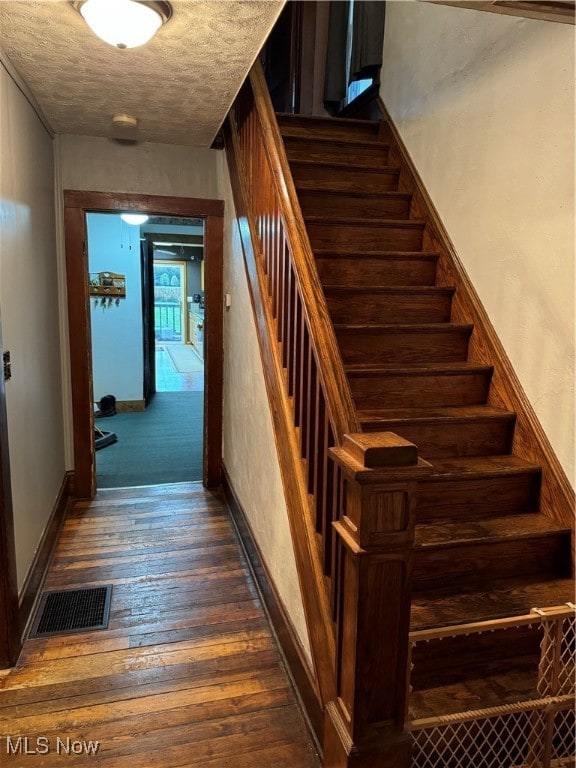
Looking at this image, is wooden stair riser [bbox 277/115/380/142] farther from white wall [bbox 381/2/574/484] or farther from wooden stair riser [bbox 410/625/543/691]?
wooden stair riser [bbox 410/625/543/691]

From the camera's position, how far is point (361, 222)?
2773mm

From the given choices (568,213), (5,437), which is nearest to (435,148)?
(568,213)

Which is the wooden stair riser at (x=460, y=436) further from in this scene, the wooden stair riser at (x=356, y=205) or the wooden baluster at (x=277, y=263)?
the wooden stair riser at (x=356, y=205)

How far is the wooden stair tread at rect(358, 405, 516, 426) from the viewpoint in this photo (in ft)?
6.84

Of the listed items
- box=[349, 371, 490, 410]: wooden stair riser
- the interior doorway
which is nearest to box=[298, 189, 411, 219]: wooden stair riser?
the interior doorway

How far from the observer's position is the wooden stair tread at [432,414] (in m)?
2.08

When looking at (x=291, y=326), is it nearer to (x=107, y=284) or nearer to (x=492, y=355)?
(x=492, y=355)

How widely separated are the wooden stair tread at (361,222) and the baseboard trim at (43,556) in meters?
2.16

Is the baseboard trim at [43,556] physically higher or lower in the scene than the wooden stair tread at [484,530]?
lower

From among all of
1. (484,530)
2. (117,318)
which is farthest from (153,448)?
(484,530)

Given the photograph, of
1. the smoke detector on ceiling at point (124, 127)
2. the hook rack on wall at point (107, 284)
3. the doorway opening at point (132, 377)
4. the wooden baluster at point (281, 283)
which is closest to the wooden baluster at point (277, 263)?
the wooden baluster at point (281, 283)

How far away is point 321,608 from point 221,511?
193 centimetres

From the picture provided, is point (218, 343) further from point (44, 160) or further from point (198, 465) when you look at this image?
point (44, 160)

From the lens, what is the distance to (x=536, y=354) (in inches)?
79.3
